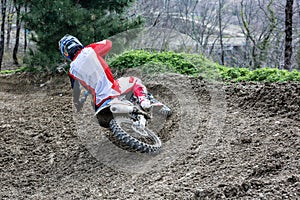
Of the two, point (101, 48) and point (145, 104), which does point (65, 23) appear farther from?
point (145, 104)

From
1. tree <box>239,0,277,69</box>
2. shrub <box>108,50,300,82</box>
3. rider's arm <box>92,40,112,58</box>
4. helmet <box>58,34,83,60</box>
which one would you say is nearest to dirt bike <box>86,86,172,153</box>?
rider's arm <box>92,40,112,58</box>

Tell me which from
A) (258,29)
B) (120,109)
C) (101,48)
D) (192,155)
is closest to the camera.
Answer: (192,155)

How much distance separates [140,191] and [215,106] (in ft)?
9.24

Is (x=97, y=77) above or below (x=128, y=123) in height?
above

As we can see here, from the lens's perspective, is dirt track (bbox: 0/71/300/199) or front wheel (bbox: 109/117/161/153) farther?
front wheel (bbox: 109/117/161/153)

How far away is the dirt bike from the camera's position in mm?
4664

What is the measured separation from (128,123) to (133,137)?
0.73ft

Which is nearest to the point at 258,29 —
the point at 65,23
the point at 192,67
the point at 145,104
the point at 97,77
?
the point at 65,23

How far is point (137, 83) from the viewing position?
5.57 metres

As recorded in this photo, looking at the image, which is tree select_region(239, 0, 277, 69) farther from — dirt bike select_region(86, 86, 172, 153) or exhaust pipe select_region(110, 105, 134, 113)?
exhaust pipe select_region(110, 105, 134, 113)

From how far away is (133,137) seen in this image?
Answer: 4.94m

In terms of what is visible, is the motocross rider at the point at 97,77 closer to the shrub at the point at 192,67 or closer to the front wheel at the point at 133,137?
the front wheel at the point at 133,137

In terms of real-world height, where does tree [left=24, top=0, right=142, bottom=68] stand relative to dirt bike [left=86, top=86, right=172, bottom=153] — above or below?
above

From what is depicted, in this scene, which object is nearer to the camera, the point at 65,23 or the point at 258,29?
the point at 65,23
